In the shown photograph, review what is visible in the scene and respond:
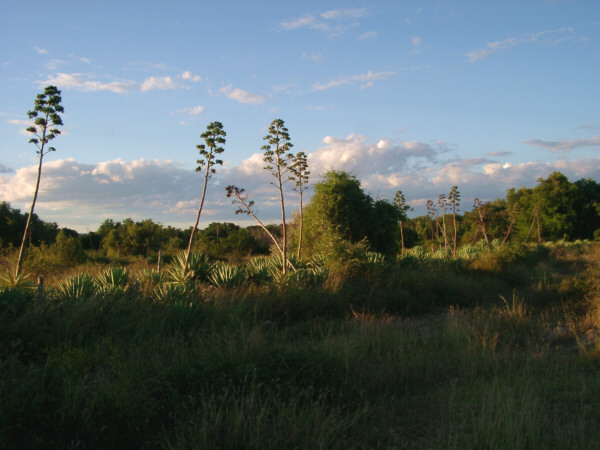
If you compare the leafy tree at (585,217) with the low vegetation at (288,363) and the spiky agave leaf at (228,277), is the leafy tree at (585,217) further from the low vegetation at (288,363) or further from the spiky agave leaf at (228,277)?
the spiky agave leaf at (228,277)

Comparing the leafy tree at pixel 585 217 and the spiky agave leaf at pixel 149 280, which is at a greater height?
the leafy tree at pixel 585 217

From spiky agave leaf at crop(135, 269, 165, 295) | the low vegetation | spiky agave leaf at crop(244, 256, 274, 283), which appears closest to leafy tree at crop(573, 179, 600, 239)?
the low vegetation

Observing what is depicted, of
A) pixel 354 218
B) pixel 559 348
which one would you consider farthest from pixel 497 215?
pixel 559 348

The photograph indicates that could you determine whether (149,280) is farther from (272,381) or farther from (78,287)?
(272,381)

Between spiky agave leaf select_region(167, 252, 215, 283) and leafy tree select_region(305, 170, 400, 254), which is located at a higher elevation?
leafy tree select_region(305, 170, 400, 254)

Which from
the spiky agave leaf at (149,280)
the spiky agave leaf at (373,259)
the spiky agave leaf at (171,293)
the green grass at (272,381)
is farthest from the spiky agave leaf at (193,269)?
the spiky agave leaf at (373,259)

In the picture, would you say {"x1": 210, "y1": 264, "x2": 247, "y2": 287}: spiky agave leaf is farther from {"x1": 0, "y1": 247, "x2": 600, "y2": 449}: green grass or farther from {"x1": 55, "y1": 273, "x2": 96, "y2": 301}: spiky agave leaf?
{"x1": 55, "y1": 273, "x2": 96, "y2": 301}: spiky agave leaf

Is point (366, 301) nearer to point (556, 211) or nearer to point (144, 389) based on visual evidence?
point (144, 389)

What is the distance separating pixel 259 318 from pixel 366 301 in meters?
3.36

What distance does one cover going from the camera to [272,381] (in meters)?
4.62

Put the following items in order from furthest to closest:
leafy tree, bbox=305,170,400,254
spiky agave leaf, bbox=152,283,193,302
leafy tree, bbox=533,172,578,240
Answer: leafy tree, bbox=533,172,578,240
leafy tree, bbox=305,170,400,254
spiky agave leaf, bbox=152,283,193,302

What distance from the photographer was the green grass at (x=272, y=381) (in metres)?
3.70

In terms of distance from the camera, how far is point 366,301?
11.3 metres

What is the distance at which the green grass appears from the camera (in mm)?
3701
